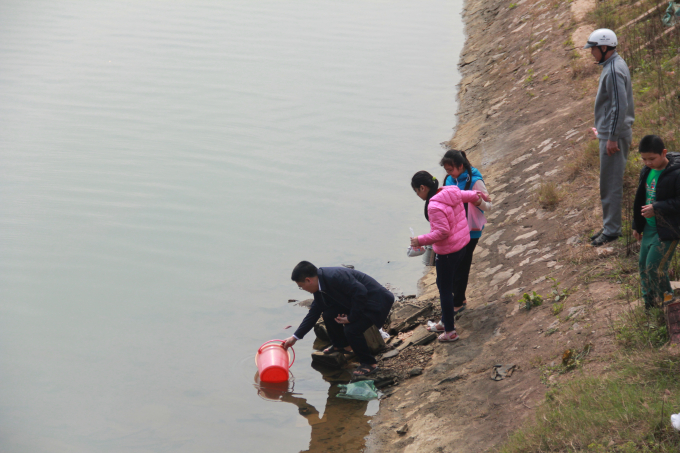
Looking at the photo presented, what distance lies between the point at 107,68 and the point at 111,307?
38.4ft

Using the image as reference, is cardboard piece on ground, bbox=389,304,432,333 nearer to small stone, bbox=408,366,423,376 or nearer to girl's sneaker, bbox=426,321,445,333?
girl's sneaker, bbox=426,321,445,333

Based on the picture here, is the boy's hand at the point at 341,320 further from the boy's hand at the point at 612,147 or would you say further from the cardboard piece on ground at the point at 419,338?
the boy's hand at the point at 612,147

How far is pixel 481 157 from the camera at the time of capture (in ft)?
35.8

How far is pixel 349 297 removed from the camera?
5.90 meters

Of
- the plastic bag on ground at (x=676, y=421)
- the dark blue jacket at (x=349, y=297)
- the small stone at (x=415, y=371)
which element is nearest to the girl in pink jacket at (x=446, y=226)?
the small stone at (x=415, y=371)

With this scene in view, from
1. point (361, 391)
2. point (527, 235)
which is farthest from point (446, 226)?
point (527, 235)

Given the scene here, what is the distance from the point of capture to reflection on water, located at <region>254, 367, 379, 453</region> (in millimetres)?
5375

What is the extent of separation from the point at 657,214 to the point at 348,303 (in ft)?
9.56

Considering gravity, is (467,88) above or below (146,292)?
above

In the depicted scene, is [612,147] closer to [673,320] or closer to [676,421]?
[673,320]

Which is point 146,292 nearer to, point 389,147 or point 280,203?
point 280,203

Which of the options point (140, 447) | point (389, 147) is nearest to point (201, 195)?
point (389, 147)

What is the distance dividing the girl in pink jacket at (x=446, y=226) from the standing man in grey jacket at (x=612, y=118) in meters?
1.24

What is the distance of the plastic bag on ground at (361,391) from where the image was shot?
5.79m
